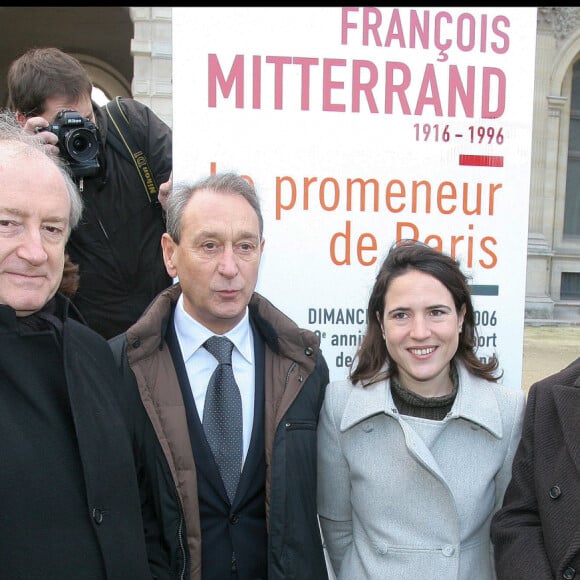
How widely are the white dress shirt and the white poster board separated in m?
0.61

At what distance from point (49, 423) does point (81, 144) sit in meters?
1.43

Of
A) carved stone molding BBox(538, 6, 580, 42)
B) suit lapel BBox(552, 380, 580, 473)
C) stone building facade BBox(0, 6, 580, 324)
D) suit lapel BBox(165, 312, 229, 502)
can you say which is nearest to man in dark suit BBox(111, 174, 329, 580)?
suit lapel BBox(165, 312, 229, 502)

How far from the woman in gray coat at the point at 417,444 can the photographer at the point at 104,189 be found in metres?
1.18

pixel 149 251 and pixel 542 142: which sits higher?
pixel 542 142

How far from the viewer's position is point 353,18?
2520mm

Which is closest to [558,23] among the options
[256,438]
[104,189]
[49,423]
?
[104,189]

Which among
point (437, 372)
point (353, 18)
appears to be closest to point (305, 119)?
point (353, 18)

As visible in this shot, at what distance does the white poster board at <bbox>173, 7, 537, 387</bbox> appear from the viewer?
2.46 m

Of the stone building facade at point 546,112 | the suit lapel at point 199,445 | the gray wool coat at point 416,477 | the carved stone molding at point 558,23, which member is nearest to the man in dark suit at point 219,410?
the suit lapel at point 199,445

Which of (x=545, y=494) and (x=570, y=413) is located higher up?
(x=570, y=413)

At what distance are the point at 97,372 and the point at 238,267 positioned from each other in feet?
1.63

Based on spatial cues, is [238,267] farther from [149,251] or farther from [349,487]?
[149,251]

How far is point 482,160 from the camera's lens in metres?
2.64

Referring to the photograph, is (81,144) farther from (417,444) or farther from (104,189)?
(417,444)
